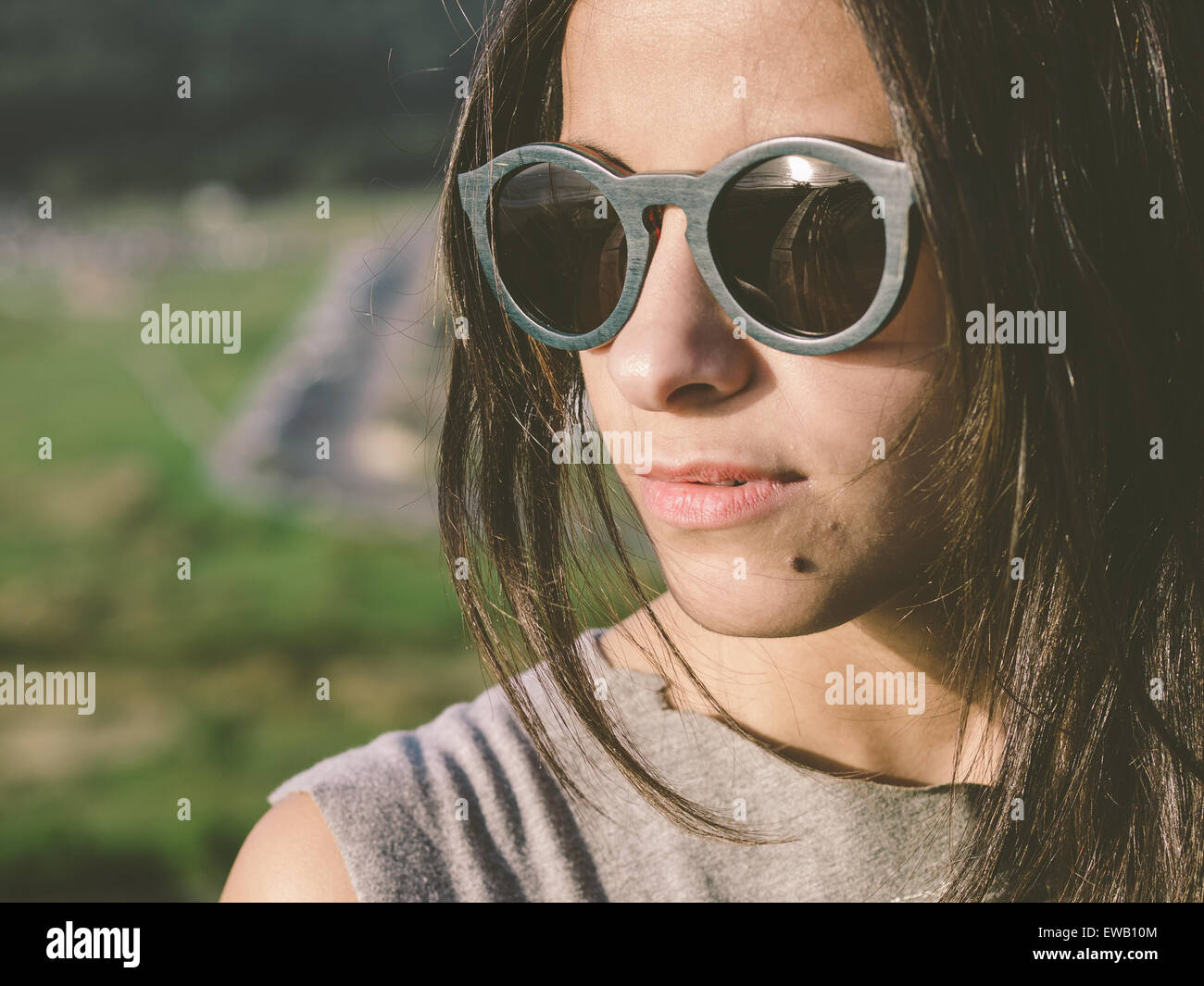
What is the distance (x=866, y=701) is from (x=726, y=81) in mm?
762

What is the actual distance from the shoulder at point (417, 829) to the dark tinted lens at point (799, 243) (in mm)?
650

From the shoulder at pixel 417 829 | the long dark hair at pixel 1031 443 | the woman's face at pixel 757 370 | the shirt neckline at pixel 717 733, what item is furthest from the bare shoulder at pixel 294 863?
the woman's face at pixel 757 370

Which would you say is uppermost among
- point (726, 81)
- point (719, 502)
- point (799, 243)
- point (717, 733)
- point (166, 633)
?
point (726, 81)

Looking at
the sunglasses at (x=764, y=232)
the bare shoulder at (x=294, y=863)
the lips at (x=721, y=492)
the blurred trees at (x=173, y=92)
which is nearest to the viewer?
the sunglasses at (x=764, y=232)

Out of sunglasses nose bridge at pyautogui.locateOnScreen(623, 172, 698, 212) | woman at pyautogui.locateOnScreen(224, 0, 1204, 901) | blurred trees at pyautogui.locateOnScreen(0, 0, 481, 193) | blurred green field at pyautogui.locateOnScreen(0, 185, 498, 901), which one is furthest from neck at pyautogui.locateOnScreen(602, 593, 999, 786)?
blurred trees at pyautogui.locateOnScreen(0, 0, 481, 193)

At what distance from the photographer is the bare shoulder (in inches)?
50.6

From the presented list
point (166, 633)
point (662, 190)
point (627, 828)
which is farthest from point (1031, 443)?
point (166, 633)

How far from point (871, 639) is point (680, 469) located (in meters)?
0.40

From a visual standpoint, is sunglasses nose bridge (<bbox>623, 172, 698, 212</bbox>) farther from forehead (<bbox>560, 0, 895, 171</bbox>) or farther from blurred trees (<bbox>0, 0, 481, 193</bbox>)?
blurred trees (<bbox>0, 0, 481, 193</bbox>)

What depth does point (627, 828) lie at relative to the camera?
1.37 m

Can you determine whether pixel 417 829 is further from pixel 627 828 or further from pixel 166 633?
pixel 166 633

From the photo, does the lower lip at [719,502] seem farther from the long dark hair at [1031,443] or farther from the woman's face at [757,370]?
the long dark hair at [1031,443]

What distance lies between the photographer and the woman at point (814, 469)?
106 cm

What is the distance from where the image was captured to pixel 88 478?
5785 millimetres
